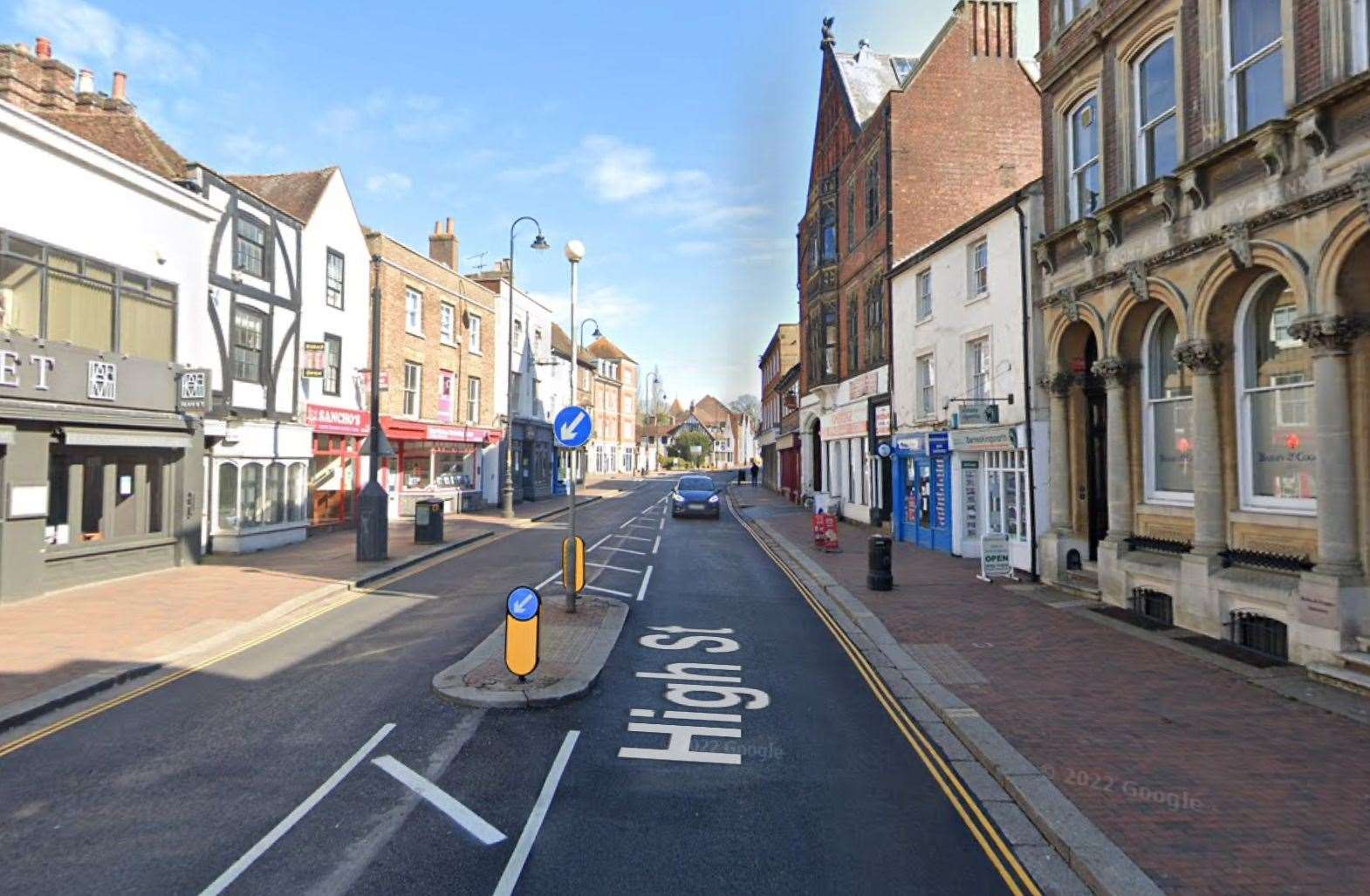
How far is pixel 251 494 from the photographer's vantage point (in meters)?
19.4

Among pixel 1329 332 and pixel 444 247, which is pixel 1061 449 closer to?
pixel 1329 332

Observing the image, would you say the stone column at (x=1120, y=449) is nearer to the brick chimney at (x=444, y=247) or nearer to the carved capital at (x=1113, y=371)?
the carved capital at (x=1113, y=371)

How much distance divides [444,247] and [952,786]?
1330 inches

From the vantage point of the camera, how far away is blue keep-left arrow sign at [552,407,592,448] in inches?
451

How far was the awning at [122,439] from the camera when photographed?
13.8 meters

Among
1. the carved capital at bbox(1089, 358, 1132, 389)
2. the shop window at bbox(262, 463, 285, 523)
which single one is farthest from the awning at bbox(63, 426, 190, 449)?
the carved capital at bbox(1089, 358, 1132, 389)

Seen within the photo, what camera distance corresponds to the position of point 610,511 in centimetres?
3338

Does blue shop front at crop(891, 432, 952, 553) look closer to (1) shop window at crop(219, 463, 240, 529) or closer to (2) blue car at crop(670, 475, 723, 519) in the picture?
(2) blue car at crop(670, 475, 723, 519)

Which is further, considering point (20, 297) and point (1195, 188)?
point (20, 297)

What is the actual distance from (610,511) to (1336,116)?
27.6 meters

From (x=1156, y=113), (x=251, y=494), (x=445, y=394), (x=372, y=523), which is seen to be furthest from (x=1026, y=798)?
(x=445, y=394)

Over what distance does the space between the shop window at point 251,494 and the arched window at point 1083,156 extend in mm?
19290

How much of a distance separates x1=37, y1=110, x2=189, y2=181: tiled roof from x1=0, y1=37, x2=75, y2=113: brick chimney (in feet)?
1.18

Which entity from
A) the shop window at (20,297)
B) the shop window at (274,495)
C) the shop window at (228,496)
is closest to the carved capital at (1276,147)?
the shop window at (20,297)
